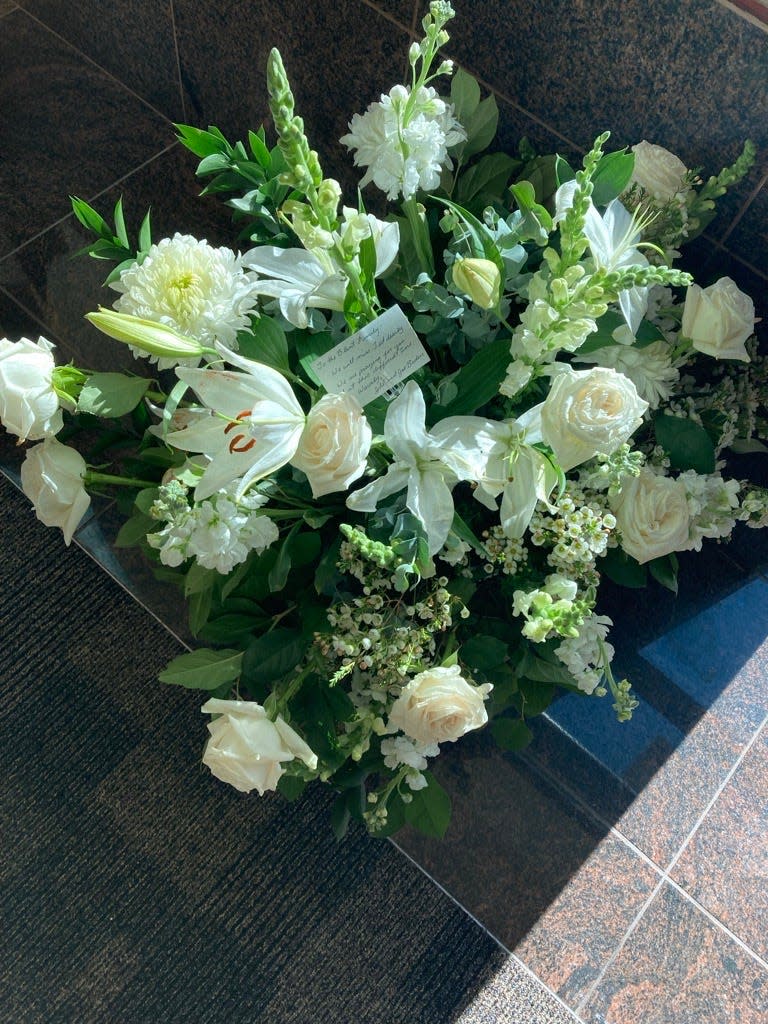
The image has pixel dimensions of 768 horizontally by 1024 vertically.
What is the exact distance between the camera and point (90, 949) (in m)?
1.27

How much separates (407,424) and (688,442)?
406 mm

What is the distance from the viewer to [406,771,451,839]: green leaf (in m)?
1.14

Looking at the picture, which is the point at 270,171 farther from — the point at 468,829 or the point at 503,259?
the point at 468,829

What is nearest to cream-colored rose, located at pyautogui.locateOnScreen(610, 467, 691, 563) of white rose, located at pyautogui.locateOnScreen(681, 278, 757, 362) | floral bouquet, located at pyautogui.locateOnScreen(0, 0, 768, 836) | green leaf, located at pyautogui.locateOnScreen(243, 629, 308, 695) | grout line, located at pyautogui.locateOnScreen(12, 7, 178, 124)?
floral bouquet, located at pyautogui.locateOnScreen(0, 0, 768, 836)

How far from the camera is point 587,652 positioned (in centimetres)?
100

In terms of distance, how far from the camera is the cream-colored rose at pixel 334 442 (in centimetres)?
70

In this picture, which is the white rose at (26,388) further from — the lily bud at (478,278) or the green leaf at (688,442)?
the green leaf at (688,442)

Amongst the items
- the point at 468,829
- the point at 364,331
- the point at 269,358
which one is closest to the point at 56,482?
the point at 269,358

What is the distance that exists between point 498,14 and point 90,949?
130 cm

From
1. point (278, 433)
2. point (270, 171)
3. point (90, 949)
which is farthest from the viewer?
point (90, 949)

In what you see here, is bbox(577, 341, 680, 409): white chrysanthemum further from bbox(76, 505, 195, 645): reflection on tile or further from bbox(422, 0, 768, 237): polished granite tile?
bbox(76, 505, 195, 645): reflection on tile

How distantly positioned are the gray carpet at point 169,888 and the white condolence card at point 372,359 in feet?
2.50

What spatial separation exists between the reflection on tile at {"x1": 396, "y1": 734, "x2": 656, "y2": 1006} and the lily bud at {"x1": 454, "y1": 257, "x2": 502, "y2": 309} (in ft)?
2.54

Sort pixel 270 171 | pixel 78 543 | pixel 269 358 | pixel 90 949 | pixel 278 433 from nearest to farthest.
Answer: pixel 278 433, pixel 269 358, pixel 270 171, pixel 90 949, pixel 78 543
